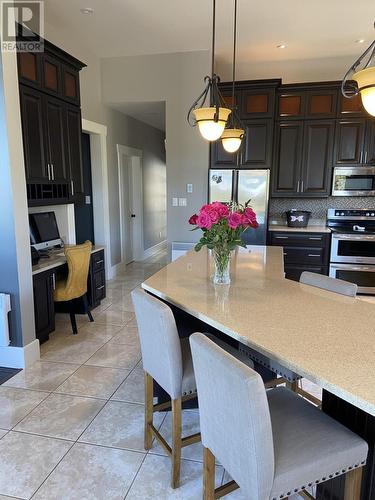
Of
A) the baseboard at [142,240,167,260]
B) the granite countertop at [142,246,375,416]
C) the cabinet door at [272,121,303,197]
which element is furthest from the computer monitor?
the baseboard at [142,240,167,260]

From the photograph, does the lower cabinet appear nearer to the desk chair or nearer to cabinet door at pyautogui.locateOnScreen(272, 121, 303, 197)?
cabinet door at pyautogui.locateOnScreen(272, 121, 303, 197)

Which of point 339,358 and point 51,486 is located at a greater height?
point 339,358

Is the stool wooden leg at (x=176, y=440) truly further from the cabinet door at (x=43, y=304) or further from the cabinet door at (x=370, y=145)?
the cabinet door at (x=370, y=145)

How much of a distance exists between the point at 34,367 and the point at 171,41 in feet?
13.1

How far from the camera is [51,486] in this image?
177 centimetres

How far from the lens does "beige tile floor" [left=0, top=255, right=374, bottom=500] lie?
5.80 ft

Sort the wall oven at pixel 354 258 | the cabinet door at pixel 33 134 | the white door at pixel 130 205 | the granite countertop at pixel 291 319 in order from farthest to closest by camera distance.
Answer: the white door at pixel 130 205
the wall oven at pixel 354 258
the cabinet door at pixel 33 134
the granite countertop at pixel 291 319

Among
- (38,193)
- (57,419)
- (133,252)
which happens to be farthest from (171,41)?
(57,419)

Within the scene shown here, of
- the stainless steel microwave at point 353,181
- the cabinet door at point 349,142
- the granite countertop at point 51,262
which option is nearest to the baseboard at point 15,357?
the granite countertop at point 51,262

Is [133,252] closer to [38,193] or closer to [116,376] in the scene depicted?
[38,193]

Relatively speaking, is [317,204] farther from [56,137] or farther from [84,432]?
[84,432]

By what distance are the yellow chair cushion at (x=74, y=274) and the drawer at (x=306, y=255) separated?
275 cm

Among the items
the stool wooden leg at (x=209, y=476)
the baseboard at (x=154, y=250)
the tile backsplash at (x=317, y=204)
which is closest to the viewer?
the stool wooden leg at (x=209, y=476)

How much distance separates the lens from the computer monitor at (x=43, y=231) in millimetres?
3606
